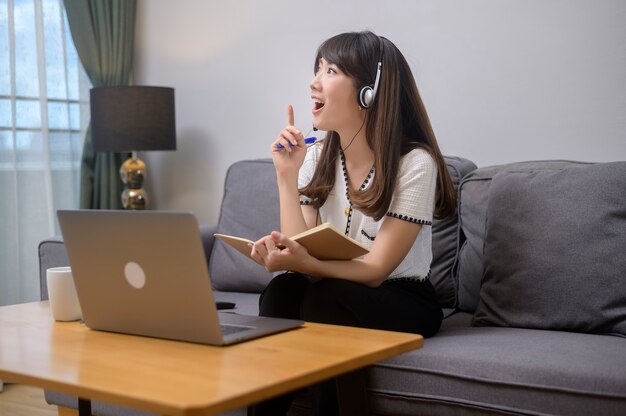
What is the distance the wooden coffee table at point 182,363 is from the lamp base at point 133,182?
6.39ft

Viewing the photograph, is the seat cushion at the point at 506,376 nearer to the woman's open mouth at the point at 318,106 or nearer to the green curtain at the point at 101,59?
the woman's open mouth at the point at 318,106

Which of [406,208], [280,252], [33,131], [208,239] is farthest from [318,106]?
[33,131]

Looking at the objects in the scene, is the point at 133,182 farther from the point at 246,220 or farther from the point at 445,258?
the point at 445,258

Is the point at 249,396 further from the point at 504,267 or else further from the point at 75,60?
the point at 75,60

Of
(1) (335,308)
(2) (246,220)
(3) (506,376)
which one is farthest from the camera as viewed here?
(2) (246,220)

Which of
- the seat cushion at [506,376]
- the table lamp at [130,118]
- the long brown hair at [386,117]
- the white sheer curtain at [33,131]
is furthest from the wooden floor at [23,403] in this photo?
the seat cushion at [506,376]

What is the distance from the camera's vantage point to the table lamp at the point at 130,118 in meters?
3.20

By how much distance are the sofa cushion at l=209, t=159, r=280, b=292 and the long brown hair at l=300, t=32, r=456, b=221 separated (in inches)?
25.0

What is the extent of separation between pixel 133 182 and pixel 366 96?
1.75 meters

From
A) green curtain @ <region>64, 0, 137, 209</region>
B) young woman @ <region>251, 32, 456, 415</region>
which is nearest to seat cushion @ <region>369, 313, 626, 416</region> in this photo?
young woman @ <region>251, 32, 456, 415</region>

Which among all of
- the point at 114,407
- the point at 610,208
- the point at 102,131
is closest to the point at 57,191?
the point at 102,131

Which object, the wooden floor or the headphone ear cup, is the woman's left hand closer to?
the headphone ear cup

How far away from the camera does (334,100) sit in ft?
6.59

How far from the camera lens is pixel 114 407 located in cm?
210
